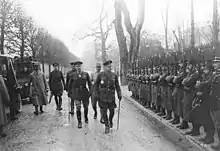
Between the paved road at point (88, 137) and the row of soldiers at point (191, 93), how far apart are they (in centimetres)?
50

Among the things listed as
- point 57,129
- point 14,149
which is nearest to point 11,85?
point 57,129

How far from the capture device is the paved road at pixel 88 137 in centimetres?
624

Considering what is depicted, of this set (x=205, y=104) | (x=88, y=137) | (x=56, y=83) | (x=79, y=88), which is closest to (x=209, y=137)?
(x=205, y=104)

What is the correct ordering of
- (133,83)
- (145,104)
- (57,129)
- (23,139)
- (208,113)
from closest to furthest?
(208,113), (23,139), (57,129), (145,104), (133,83)

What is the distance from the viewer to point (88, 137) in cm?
707

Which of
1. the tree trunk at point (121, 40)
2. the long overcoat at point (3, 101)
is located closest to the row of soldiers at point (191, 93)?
the long overcoat at point (3, 101)

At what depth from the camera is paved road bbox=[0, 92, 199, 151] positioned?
20.5ft

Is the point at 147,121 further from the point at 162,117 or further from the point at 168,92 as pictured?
the point at 168,92

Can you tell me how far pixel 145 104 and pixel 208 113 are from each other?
20.9ft

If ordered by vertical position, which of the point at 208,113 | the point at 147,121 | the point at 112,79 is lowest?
the point at 147,121

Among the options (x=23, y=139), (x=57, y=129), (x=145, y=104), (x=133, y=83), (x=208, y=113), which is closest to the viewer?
(x=208, y=113)

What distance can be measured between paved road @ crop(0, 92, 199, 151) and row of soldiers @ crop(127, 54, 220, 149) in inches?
19.9

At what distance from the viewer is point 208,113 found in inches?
238

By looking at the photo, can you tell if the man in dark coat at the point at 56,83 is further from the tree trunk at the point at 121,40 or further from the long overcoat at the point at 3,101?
the tree trunk at the point at 121,40
